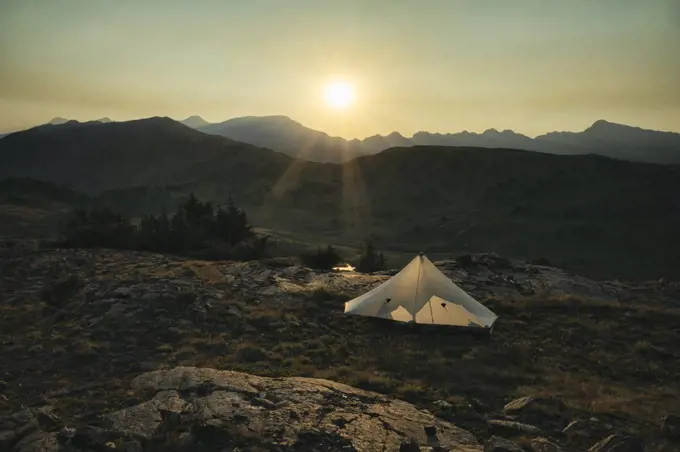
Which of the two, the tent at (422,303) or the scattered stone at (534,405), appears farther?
the tent at (422,303)

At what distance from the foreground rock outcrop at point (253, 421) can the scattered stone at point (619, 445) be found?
4.77 feet

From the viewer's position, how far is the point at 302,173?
8325cm

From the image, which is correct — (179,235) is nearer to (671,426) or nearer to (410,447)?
(410,447)

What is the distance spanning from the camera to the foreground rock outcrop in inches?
226

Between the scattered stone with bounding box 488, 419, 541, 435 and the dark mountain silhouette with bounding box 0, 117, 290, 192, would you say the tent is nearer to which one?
the scattered stone with bounding box 488, 419, 541, 435

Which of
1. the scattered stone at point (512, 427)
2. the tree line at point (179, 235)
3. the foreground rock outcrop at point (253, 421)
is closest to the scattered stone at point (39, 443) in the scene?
the foreground rock outcrop at point (253, 421)

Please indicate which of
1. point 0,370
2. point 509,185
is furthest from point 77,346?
point 509,185

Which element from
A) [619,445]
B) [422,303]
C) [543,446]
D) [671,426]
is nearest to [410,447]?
[543,446]

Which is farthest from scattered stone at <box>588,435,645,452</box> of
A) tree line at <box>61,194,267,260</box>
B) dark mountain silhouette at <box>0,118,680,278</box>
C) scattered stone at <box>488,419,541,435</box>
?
dark mountain silhouette at <box>0,118,680,278</box>

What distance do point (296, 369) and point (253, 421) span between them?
2727mm

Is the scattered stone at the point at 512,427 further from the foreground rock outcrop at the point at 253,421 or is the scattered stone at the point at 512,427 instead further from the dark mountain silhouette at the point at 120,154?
the dark mountain silhouette at the point at 120,154

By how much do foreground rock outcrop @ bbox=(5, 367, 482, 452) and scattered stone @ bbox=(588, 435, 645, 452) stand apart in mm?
1455

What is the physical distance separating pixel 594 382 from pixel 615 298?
10.7 meters

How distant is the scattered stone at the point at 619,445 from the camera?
5812 millimetres
